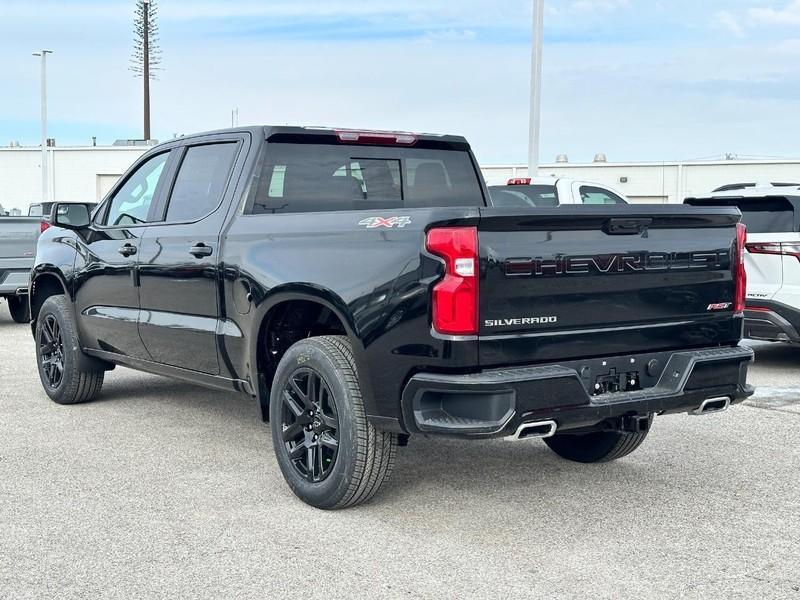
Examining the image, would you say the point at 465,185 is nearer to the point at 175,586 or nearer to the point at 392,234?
Answer: the point at 392,234

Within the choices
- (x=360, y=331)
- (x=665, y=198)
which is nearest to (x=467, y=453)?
(x=360, y=331)

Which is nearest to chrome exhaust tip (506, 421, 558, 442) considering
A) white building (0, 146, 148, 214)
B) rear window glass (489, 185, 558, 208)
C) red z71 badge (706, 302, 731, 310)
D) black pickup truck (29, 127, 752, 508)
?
black pickup truck (29, 127, 752, 508)

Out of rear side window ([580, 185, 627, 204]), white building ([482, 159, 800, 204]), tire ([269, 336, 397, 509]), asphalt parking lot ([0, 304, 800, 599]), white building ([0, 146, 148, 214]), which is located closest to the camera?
asphalt parking lot ([0, 304, 800, 599])

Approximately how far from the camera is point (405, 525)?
4.77m

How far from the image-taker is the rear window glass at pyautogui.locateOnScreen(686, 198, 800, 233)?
367 inches

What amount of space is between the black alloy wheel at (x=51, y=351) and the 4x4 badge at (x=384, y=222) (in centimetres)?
376

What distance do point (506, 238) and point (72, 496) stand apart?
262 centimetres

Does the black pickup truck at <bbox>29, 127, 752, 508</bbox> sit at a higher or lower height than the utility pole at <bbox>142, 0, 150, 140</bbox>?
lower

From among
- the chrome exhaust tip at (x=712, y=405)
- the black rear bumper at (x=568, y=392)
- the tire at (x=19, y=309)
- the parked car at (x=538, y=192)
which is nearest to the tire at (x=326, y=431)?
the black rear bumper at (x=568, y=392)

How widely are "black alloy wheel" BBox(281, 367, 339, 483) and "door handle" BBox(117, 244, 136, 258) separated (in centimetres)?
194

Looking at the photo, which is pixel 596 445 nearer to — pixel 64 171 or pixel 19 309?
pixel 19 309

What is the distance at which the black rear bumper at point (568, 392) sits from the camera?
4246mm

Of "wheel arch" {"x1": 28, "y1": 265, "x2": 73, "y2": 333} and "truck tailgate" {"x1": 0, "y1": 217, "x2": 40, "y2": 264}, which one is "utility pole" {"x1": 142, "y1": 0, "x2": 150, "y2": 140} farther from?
"wheel arch" {"x1": 28, "y1": 265, "x2": 73, "y2": 333}

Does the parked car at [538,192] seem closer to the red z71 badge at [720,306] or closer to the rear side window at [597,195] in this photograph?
the rear side window at [597,195]
